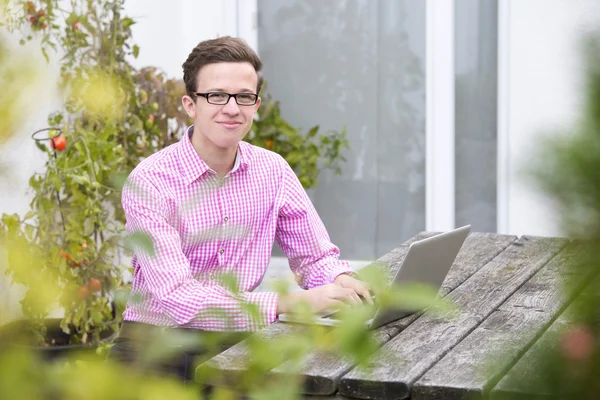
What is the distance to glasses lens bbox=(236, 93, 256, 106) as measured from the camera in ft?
8.01

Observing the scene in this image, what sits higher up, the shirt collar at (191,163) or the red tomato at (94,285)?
the shirt collar at (191,163)

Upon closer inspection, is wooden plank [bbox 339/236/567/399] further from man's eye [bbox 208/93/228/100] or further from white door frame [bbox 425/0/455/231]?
white door frame [bbox 425/0/455/231]

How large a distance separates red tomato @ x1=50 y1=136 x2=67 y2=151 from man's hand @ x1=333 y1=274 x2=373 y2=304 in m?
1.47

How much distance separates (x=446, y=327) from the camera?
189 cm

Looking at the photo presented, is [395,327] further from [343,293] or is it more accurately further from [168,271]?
[168,271]

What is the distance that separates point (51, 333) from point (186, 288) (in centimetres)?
156

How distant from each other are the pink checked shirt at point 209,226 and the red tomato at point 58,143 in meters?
1.09

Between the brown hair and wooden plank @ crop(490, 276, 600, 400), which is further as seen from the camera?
the brown hair

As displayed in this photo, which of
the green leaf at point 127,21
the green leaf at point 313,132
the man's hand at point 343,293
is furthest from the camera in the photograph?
the green leaf at point 313,132

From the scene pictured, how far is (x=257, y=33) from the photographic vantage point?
4.73 metres

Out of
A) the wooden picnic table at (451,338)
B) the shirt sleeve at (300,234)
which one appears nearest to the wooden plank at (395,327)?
the wooden picnic table at (451,338)

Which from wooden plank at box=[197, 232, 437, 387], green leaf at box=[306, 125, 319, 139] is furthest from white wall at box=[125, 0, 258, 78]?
wooden plank at box=[197, 232, 437, 387]

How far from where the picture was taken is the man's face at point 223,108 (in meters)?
2.40

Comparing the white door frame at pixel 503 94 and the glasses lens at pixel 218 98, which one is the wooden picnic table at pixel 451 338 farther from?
the white door frame at pixel 503 94
